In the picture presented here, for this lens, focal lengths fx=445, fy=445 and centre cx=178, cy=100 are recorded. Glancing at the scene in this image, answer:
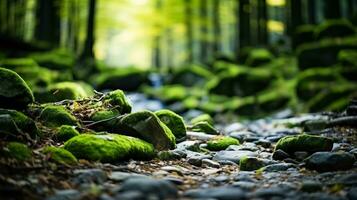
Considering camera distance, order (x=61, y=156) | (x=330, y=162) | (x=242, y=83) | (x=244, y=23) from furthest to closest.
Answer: (x=244, y=23) → (x=242, y=83) → (x=330, y=162) → (x=61, y=156)

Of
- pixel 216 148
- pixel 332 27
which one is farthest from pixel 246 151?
pixel 332 27

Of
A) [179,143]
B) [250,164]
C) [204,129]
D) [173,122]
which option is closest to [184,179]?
[250,164]

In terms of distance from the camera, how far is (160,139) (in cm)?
545

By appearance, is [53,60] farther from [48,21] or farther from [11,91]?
[11,91]

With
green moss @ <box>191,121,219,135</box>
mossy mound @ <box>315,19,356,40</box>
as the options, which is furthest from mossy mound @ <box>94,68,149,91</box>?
green moss @ <box>191,121,219,135</box>

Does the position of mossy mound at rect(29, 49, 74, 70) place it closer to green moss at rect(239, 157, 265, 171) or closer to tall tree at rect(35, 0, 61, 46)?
tall tree at rect(35, 0, 61, 46)

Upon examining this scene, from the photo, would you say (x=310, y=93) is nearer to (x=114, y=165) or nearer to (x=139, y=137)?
(x=139, y=137)

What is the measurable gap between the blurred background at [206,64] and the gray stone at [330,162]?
173 inches

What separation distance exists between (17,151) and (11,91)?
1.34 metres

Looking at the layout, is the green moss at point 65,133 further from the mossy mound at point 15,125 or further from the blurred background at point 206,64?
the blurred background at point 206,64

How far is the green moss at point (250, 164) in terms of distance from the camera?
Result: 483 centimetres

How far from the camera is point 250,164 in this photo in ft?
15.9

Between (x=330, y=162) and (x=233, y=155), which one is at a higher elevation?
(x=330, y=162)

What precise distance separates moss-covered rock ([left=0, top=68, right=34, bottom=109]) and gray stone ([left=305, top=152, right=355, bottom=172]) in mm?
3212
